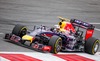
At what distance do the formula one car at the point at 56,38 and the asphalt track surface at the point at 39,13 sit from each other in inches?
17.5

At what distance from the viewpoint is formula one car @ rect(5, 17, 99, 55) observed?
13.1 meters

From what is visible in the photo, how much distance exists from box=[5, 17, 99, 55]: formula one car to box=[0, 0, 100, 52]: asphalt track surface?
0.44m

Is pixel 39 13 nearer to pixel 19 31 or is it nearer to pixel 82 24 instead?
pixel 82 24

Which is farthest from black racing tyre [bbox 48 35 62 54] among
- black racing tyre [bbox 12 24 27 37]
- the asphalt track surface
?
black racing tyre [bbox 12 24 27 37]

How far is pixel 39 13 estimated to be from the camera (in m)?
25.4

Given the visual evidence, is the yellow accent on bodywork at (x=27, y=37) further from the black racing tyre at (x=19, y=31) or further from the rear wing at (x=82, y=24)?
the rear wing at (x=82, y=24)

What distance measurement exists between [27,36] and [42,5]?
16.5m

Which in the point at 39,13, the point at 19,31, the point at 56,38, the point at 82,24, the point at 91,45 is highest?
the point at 39,13

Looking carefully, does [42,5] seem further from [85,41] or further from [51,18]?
[85,41]

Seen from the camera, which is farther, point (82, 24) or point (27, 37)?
point (82, 24)

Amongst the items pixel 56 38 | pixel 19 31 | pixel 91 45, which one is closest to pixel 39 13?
pixel 19 31

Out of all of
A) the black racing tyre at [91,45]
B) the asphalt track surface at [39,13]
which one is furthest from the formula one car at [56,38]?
the asphalt track surface at [39,13]

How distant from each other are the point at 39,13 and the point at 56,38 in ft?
40.9

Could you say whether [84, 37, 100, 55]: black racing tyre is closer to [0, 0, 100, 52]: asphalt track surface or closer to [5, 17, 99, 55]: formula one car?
[5, 17, 99, 55]: formula one car
